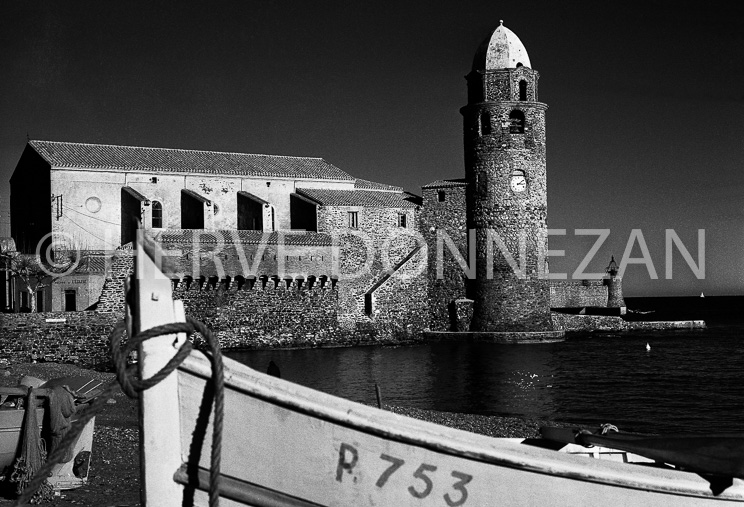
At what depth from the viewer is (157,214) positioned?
30328 mm

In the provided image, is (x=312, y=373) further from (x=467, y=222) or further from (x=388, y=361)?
(x=467, y=222)

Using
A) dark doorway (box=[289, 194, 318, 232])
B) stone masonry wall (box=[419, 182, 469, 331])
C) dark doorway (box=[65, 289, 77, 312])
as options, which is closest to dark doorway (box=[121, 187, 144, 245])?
dark doorway (box=[65, 289, 77, 312])


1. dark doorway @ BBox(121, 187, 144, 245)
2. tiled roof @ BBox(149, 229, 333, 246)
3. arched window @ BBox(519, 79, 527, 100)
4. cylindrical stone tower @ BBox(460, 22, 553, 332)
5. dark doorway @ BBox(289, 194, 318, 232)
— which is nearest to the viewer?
tiled roof @ BBox(149, 229, 333, 246)

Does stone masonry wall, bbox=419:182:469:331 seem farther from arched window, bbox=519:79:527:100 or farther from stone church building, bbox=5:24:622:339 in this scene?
arched window, bbox=519:79:527:100

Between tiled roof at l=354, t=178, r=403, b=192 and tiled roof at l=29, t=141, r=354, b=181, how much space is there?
0.53 m

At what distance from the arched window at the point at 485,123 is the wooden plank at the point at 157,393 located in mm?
28161

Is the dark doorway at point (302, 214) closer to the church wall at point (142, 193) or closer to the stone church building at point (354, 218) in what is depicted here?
the stone church building at point (354, 218)

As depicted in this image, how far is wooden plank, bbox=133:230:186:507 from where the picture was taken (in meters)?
3.07

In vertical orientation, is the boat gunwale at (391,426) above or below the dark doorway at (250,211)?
below

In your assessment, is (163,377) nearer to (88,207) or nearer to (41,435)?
(41,435)

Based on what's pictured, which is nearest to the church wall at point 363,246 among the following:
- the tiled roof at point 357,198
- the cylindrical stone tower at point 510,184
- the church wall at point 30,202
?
the tiled roof at point 357,198

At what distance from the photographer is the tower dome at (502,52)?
30469 mm

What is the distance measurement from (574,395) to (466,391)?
232 centimetres

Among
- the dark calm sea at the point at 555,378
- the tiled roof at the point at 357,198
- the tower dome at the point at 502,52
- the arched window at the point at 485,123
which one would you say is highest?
the tower dome at the point at 502,52
